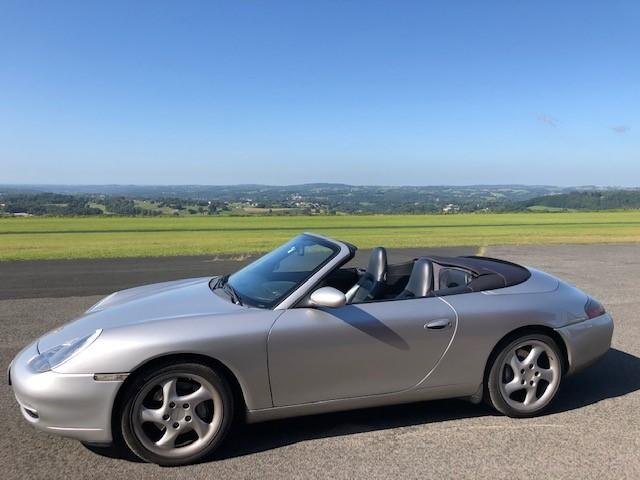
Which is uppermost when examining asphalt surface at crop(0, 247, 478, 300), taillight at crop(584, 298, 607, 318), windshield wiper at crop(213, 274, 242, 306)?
windshield wiper at crop(213, 274, 242, 306)

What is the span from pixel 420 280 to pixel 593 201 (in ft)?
290

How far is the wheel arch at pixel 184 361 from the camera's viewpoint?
300cm

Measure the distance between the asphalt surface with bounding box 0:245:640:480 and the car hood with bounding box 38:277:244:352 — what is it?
0.71 metres

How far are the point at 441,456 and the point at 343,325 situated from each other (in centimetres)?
99

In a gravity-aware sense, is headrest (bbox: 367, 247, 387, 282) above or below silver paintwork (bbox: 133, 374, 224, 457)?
above

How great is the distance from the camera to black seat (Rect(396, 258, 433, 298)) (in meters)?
3.97

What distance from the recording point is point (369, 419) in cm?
372

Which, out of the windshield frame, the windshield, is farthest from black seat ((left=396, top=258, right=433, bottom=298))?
the windshield

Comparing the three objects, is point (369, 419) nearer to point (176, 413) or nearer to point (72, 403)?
point (176, 413)

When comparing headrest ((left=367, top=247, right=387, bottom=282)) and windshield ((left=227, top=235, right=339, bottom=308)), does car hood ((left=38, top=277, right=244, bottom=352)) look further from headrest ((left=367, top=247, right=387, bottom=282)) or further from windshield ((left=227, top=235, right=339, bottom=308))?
headrest ((left=367, top=247, right=387, bottom=282))

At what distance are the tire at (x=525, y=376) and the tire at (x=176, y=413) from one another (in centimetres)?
190

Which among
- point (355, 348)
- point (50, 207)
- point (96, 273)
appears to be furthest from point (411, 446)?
point (50, 207)

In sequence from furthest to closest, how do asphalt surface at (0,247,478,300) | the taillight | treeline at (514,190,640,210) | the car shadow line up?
treeline at (514,190,640,210) → asphalt surface at (0,247,478,300) → the taillight → the car shadow

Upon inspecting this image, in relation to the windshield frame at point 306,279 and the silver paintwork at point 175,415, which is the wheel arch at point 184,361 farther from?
the windshield frame at point 306,279
